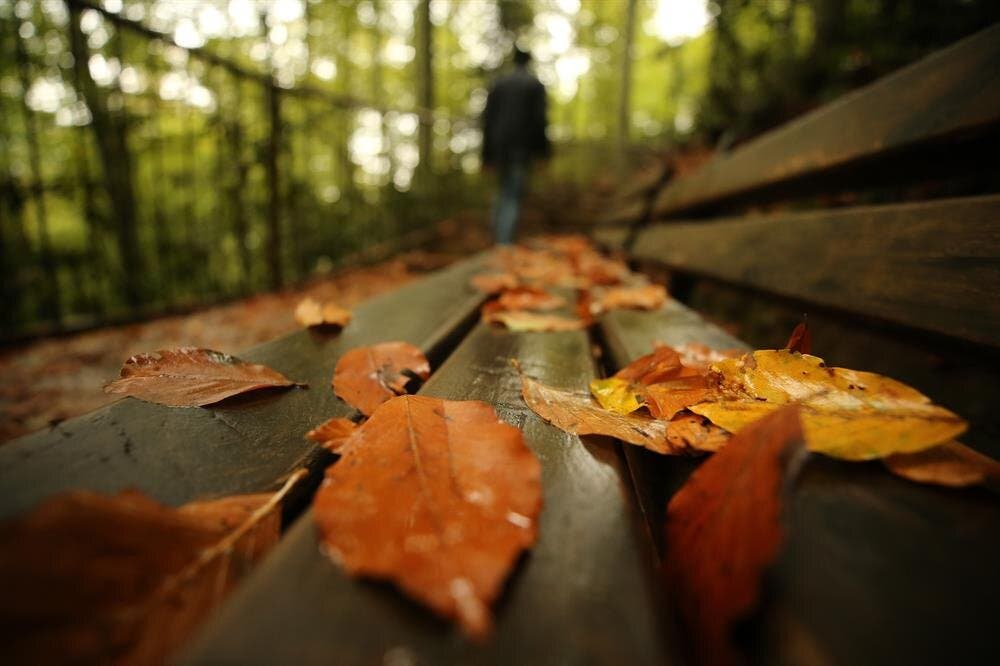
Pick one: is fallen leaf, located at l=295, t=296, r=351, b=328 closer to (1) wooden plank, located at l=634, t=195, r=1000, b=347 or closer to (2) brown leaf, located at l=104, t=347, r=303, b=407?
(2) brown leaf, located at l=104, t=347, r=303, b=407

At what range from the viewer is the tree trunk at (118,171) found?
109 inches

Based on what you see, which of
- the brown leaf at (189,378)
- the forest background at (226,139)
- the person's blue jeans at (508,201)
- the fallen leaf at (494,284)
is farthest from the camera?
the person's blue jeans at (508,201)

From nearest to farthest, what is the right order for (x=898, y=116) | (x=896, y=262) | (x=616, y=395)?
(x=616, y=395), (x=896, y=262), (x=898, y=116)

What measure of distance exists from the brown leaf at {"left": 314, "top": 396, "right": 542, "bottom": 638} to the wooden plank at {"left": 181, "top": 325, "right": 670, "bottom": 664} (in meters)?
0.01

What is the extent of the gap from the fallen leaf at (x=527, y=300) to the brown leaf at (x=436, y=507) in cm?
77

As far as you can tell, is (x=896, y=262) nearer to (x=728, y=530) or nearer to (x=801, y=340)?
(x=801, y=340)

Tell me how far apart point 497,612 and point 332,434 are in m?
0.28

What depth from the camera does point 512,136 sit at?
458cm

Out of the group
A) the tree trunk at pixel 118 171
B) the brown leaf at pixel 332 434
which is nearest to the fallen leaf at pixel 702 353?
the brown leaf at pixel 332 434

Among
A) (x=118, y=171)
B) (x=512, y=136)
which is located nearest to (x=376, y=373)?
(x=118, y=171)

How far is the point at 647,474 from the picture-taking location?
528 millimetres

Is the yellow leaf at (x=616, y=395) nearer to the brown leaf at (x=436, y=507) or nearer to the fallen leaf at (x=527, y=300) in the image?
the brown leaf at (x=436, y=507)

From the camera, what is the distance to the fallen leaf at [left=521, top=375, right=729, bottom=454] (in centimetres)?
47

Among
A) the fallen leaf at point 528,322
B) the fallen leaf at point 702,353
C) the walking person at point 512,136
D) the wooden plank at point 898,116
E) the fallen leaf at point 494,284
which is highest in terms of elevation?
the walking person at point 512,136
